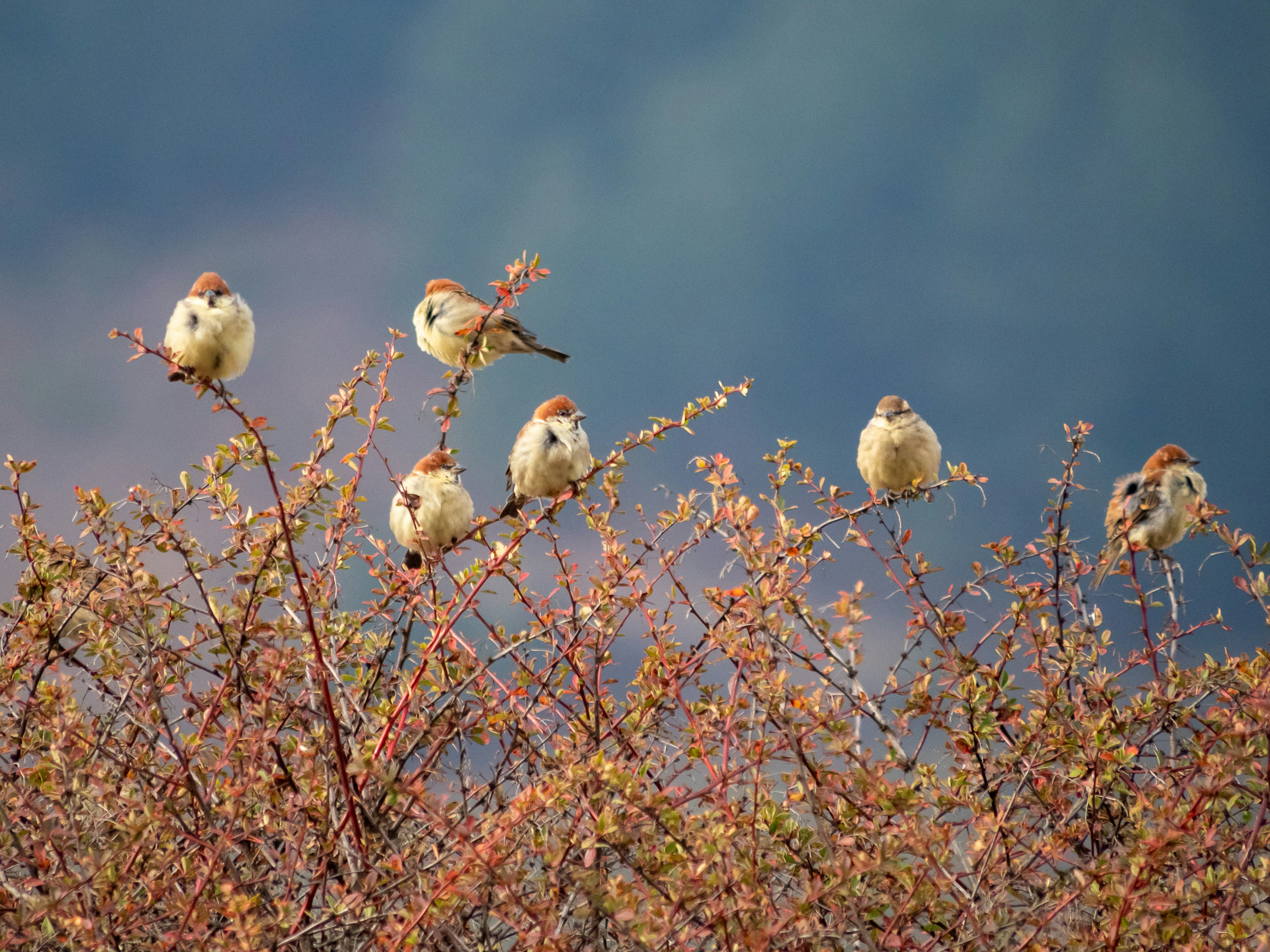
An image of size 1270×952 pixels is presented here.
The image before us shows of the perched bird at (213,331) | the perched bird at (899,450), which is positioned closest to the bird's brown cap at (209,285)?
the perched bird at (213,331)

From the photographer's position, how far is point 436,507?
18.0 feet

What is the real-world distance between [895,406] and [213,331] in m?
3.78

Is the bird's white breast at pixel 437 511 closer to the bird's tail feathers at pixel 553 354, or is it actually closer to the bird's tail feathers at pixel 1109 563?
the bird's tail feathers at pixel 553 354

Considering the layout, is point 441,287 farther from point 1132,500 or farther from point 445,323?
point 1132,500

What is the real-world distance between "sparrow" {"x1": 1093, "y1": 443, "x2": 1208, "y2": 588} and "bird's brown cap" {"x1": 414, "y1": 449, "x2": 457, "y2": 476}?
3.77 metres

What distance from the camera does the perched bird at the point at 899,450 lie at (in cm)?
616

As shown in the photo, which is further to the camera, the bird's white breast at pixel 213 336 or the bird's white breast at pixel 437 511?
the bird's white breast at pixel 437 511

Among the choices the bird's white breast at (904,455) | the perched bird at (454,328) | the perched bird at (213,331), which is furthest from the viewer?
the bird's white breast at (904,455)

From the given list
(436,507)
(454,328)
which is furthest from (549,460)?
(454,328)

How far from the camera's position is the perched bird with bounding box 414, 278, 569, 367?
5.81 m

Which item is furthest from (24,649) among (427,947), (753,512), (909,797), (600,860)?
(909,797)

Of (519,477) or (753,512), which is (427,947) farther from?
(519,477)

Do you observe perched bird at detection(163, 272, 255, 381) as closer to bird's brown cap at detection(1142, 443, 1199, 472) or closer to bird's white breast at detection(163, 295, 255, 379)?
bird's white breast at detection(163, 295, 255, 379)

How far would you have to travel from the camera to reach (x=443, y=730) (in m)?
3.76
